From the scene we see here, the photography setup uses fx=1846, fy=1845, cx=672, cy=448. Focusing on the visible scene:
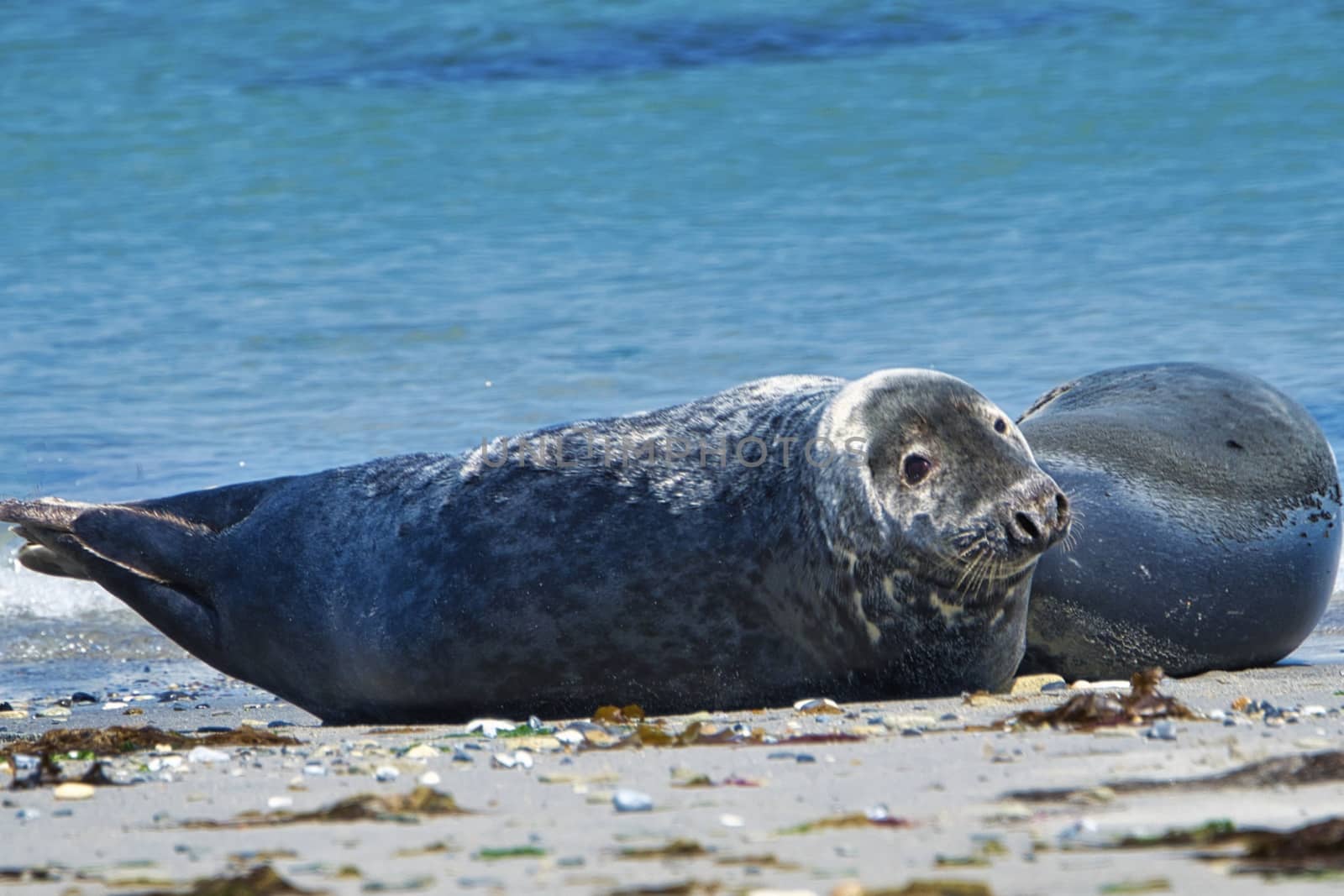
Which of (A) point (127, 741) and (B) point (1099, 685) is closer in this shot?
(A) point (127, 741)

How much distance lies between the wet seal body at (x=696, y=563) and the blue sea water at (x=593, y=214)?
9.32 feet

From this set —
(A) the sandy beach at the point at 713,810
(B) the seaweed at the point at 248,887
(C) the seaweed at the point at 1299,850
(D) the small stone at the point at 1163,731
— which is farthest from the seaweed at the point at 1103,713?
(B) the seaweed at the point at 248,887

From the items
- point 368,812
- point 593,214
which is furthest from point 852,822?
point 593,214

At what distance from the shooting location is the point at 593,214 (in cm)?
1725

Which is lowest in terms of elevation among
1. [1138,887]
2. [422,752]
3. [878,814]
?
[422,752]

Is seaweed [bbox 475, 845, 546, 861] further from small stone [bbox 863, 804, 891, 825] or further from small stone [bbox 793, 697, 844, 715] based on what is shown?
small stone [bbox 793, 697, 844, 715]

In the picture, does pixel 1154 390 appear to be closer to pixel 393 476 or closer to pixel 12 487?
pixel 393 476

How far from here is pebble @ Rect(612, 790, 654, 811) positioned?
3135mm

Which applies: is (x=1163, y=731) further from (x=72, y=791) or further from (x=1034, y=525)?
(x=72, y=791)

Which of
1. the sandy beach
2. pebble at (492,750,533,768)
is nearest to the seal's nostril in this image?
the sandy beach

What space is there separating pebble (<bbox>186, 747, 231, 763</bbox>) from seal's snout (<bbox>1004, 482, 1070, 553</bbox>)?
2025 mm

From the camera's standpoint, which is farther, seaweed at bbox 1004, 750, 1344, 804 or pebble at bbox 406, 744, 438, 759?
pebble at bbox 406, 744, 438, 759

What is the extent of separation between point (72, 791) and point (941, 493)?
7.60 ft

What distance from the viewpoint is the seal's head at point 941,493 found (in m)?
4.79
